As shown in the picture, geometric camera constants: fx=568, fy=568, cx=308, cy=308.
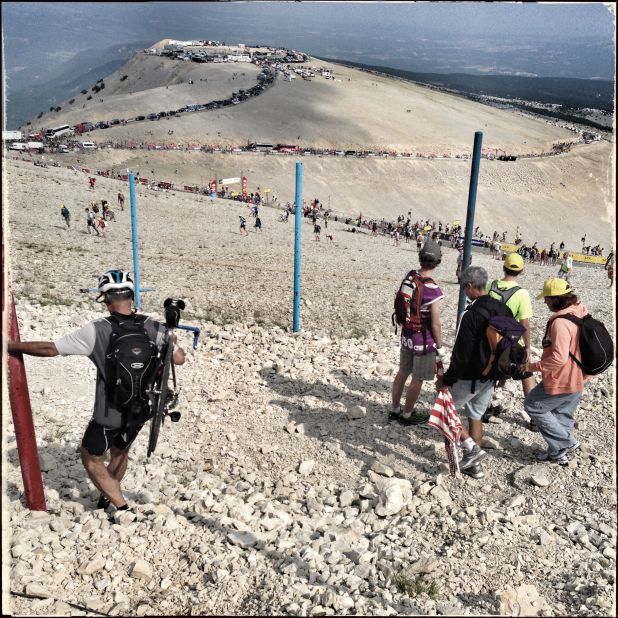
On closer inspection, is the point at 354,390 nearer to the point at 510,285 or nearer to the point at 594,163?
the point at 510,285

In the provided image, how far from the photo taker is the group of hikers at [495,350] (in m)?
5.40

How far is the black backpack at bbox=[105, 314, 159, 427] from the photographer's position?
421 cm

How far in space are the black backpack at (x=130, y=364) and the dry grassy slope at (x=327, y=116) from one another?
69.2m

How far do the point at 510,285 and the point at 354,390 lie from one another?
2735 mm

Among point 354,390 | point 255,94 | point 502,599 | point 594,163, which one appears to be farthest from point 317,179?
point 502,599

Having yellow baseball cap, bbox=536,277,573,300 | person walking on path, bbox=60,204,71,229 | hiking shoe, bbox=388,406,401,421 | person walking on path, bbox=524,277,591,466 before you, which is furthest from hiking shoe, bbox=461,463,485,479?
person walking on path, bbox=60,204,71,229

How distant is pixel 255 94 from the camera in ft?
317

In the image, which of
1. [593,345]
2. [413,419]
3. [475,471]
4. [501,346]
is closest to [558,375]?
[593,345]

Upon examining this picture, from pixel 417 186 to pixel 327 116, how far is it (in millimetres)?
27972

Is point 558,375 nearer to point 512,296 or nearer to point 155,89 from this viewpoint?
point 512,296

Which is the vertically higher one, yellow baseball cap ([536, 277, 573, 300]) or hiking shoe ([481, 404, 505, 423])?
yellow baseball cap ([536, 277, 573, 300])

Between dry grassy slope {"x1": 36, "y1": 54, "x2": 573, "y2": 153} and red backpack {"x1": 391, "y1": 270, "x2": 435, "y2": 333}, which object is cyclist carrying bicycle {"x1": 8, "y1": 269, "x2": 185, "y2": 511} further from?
dry grassy slope {"x1": 36, "y1": 54, "x2": 573, "y2": 153}

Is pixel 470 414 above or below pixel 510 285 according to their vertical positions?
below

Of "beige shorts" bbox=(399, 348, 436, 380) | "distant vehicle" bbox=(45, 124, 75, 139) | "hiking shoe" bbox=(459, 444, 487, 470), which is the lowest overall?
"hiking shoe" bbox=(459, 444, 487, 470)
